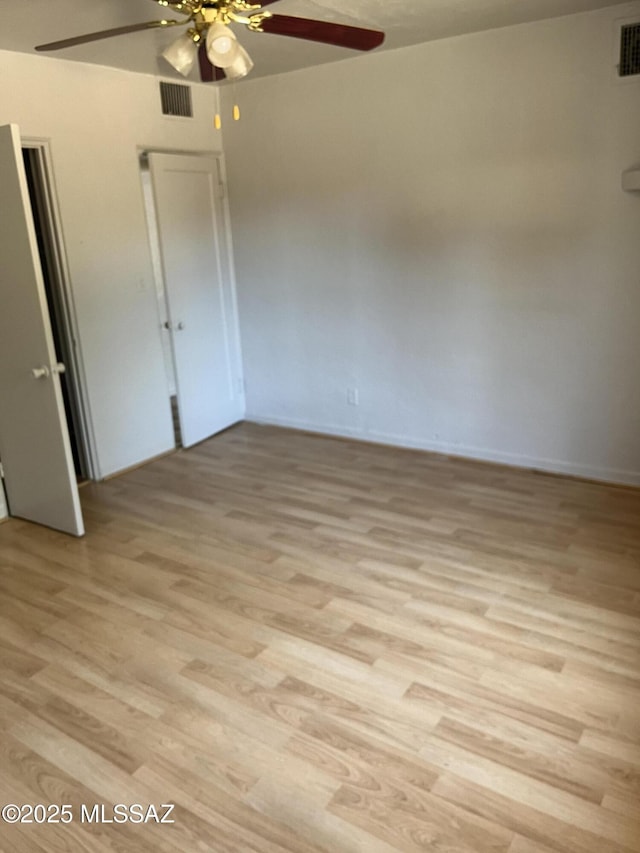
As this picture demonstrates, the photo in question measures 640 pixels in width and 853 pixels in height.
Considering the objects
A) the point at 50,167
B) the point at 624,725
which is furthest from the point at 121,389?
the point at 624,725

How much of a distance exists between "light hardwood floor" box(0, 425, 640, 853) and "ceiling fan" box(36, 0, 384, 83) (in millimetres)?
2158

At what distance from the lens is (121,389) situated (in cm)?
433

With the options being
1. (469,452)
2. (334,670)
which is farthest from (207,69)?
(469,452)

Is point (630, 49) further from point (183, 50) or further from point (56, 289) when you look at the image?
point (56, 289)

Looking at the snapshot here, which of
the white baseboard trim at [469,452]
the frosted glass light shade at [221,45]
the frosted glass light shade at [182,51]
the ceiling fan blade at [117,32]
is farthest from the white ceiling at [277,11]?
the white baseboard trim at [469,452]

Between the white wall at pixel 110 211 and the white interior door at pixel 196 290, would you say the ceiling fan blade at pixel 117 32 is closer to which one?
the white wall at pixel 110 211

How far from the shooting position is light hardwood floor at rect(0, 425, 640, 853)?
1.83m

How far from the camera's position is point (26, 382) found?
3.33 m

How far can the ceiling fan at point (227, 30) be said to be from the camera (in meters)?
2.13

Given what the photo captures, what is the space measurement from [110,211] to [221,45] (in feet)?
7.32

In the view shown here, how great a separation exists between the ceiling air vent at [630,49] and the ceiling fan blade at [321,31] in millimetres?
1635

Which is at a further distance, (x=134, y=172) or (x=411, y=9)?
(x=134, y=172)

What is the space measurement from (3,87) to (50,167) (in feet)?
1.46

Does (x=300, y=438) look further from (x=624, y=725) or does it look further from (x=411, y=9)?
(x=624, y=725)
